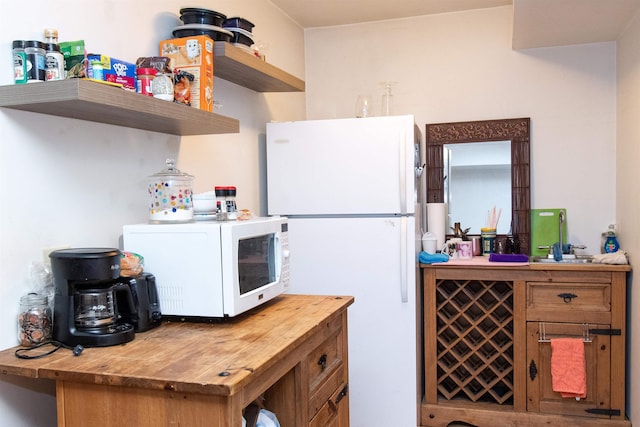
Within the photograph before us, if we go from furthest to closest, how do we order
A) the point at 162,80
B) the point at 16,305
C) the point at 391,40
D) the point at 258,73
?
1. the point at 391,40
2. the point at 258,73
3. the point at 162,80
4. the point at 16,305

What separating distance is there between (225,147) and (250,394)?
151 centimetres

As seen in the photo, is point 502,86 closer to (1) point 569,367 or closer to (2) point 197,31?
(1) point 569,367

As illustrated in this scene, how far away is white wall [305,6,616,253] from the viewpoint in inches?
123

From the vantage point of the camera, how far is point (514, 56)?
3.23 meters

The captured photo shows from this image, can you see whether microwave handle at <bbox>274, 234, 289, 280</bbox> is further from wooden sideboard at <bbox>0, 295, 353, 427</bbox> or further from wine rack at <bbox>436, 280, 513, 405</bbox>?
wine rack at <bbox>436, 280, 513, 405</bbox>

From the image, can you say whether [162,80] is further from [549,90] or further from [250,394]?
[549,90]

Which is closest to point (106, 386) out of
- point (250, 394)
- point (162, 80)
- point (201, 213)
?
point (250, 394)

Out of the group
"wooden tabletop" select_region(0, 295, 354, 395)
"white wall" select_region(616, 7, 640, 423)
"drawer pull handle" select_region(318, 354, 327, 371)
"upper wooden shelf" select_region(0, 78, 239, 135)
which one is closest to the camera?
"wooden tabletop" select_region(0, 295, 354, 395)

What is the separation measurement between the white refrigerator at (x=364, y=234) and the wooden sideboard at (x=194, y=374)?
3.37ft

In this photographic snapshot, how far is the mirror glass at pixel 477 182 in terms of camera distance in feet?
10.7

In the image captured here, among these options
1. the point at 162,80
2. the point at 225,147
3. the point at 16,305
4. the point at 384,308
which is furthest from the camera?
the point at 384,308

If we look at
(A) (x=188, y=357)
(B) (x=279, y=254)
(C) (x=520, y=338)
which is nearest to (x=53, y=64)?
(A) (x=188, y=357)

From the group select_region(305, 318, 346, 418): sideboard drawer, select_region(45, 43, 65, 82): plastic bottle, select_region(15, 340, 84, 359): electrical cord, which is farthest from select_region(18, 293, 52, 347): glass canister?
select_region(305, 318, 346, 418): sideboard drawer

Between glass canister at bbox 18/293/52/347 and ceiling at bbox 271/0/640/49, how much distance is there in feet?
7.07
